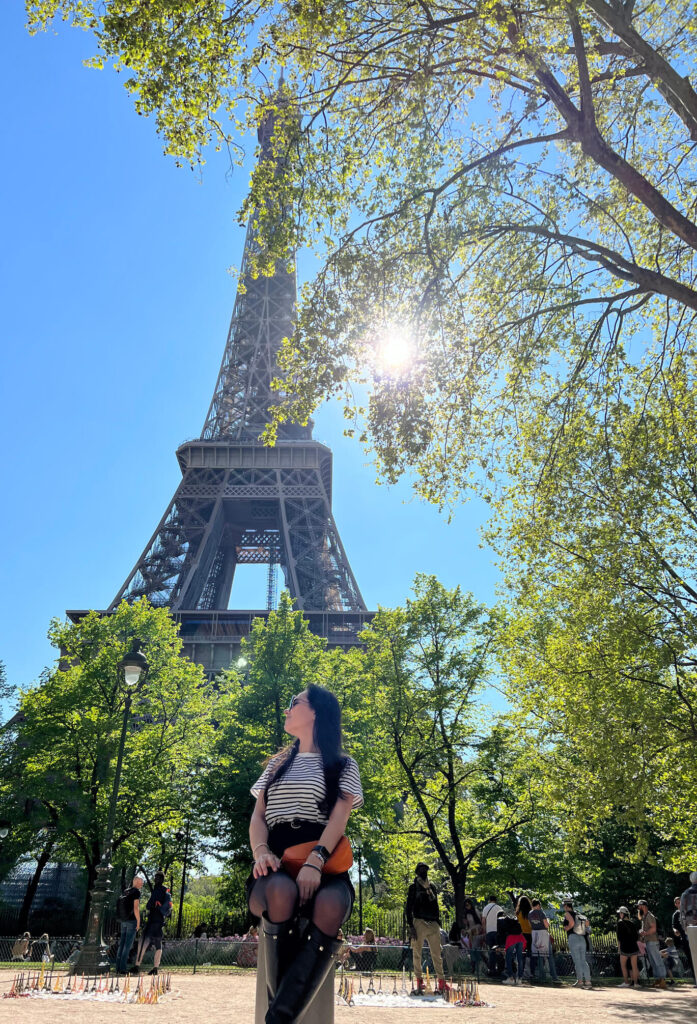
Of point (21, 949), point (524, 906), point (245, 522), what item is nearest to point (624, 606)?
point (524, 906)

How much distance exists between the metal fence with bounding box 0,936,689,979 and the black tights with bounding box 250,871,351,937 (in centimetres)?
1308

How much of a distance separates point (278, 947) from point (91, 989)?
983 cm

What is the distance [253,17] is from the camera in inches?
360

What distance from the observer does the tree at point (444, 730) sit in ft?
86.8

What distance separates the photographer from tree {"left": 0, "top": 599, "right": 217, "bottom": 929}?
26.9 m


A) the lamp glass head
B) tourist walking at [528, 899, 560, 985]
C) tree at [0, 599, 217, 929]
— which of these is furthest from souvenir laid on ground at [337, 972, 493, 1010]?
tree at [0, 599, 217, 929]

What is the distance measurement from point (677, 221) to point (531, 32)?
3467 millimetres

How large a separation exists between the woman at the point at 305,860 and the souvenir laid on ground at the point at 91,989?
739 centimetres

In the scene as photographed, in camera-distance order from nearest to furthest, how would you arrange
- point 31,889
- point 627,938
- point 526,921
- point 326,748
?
point 326,748 → point 627,938 → point 526,921 → point 31,889

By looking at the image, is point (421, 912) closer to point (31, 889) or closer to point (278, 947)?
point (278, 947)

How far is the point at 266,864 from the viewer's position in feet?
12.7

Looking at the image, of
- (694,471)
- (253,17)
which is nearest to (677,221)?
(253,17)

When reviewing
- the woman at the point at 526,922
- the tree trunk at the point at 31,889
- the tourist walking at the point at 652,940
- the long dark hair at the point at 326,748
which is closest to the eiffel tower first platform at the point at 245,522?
the tree trunk at the point at 31,889

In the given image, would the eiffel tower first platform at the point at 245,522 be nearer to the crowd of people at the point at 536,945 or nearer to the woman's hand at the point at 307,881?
the crowd of people at the point at 536,945
